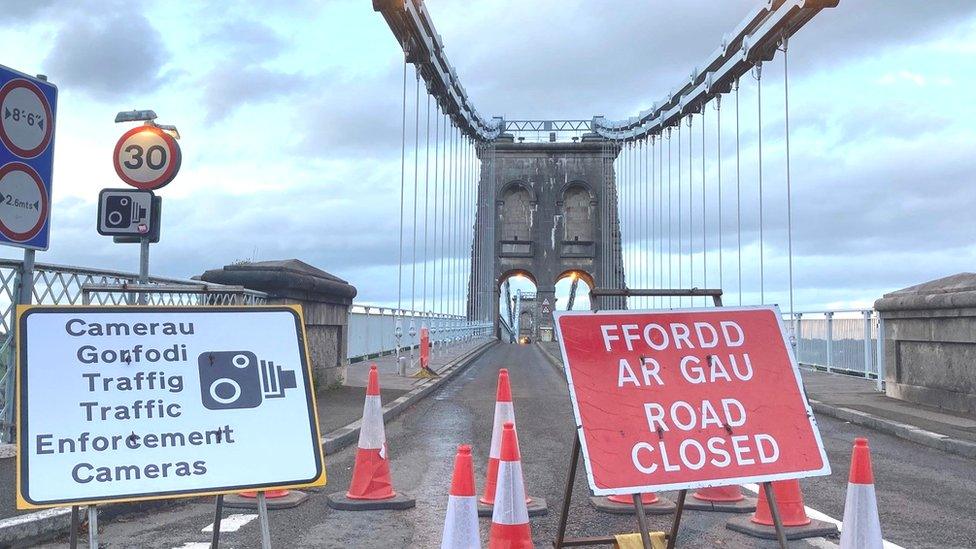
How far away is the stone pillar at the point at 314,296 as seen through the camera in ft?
32.1

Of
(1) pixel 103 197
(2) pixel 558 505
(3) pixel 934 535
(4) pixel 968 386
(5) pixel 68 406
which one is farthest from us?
(4) pixel 968 386

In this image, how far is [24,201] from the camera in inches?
225

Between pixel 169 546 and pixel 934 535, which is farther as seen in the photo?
pixel 934 535

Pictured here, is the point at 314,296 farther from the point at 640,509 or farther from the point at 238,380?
the point at 640,509

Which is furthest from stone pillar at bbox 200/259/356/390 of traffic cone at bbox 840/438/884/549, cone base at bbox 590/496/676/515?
traffic cone at bbox 840/438/884/549

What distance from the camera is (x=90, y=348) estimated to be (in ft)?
11.6

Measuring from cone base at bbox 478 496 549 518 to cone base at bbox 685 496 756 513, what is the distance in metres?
1.00

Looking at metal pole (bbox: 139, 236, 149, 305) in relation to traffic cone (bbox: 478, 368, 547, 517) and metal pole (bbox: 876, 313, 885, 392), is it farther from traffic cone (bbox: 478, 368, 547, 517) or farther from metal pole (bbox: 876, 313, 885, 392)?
metal pole (bbox: 876, 313, 885, 392)

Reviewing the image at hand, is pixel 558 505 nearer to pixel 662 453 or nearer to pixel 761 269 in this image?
pixel 662 453

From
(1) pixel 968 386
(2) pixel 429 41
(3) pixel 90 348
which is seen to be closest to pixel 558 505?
(3) pixel 90 348

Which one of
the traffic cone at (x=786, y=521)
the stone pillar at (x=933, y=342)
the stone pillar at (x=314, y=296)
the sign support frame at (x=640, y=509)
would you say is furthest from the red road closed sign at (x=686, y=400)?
the stone pillar at (x=933, y=342)

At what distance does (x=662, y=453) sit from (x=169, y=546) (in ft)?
9.04

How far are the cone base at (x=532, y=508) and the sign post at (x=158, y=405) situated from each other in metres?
1.76

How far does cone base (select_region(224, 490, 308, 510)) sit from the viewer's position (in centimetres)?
525
